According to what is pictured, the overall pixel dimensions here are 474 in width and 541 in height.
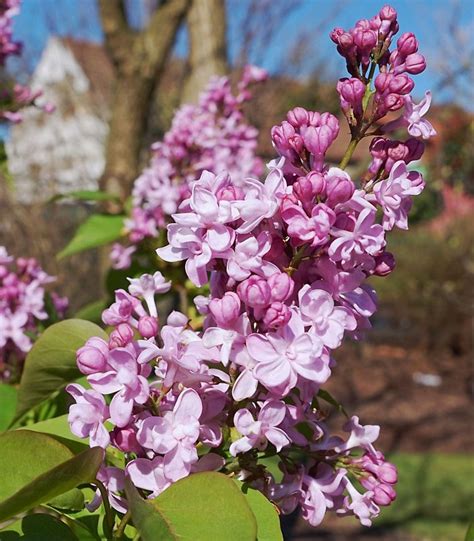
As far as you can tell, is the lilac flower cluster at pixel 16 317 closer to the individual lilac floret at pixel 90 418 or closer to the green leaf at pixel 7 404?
the green leaf at pixel 7 404

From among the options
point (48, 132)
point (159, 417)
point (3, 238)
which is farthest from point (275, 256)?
point (48, 132)

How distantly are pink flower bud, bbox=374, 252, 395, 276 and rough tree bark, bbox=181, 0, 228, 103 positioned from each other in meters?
4.76

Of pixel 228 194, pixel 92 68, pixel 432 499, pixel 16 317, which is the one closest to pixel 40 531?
pixel 228 194

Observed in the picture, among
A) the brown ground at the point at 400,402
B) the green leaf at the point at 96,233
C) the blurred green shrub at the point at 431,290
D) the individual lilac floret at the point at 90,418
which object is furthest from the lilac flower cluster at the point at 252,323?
the blurred green shrub at the point at 431,290

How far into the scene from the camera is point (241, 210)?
0.77 m

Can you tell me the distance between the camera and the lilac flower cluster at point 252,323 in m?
0.76

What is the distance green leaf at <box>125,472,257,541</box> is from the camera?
672mm

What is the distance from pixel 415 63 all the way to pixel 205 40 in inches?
198

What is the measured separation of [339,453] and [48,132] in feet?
31.5

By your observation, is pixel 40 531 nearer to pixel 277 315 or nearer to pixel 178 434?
pixel 178 434

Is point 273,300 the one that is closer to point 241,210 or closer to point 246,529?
point 241,210

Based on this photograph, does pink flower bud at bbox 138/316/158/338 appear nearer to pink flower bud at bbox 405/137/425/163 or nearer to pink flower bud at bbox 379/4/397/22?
pink flower bud at bbox 405/137/425/163

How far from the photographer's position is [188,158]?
2207mm

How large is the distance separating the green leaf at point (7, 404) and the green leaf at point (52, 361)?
0.13 feet
